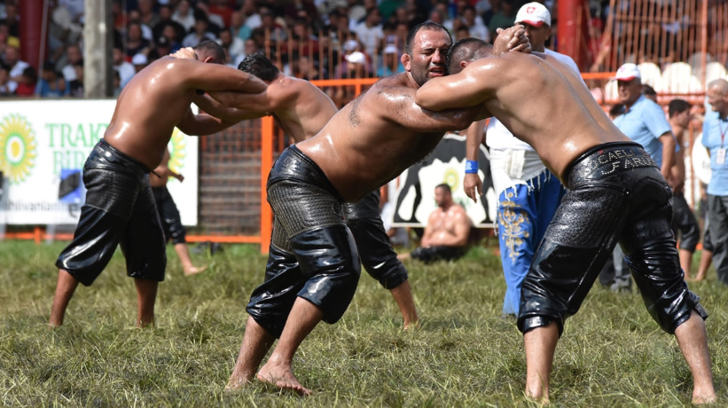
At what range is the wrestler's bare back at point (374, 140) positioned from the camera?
3.43 metres

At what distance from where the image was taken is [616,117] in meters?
7.41

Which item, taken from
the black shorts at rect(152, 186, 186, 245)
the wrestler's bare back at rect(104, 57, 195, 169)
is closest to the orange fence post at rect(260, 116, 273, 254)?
the black shorts at rect(152, 186, 186, 245)

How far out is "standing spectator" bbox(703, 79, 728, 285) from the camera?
7160mm

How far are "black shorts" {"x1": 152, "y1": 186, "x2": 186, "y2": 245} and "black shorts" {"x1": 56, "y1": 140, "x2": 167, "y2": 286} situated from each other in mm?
2937

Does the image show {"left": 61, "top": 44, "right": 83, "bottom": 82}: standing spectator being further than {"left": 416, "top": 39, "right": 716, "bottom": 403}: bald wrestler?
Yes

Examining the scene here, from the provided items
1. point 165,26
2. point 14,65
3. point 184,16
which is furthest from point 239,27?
point 14,65

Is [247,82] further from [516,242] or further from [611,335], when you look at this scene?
[611,335]

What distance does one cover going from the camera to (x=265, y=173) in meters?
9.59

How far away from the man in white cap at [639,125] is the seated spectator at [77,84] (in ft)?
27.1

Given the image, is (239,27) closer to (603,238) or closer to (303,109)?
(303,109)

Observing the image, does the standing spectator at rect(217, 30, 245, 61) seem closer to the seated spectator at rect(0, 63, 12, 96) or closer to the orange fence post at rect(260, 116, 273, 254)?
the seated spectator at rect(0, 63, 12, 96)

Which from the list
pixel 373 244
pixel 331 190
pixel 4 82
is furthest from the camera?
pixel 4 82

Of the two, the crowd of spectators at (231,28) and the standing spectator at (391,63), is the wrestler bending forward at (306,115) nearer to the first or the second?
the standing spectator at (391,63)

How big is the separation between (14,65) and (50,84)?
891 millimetres
